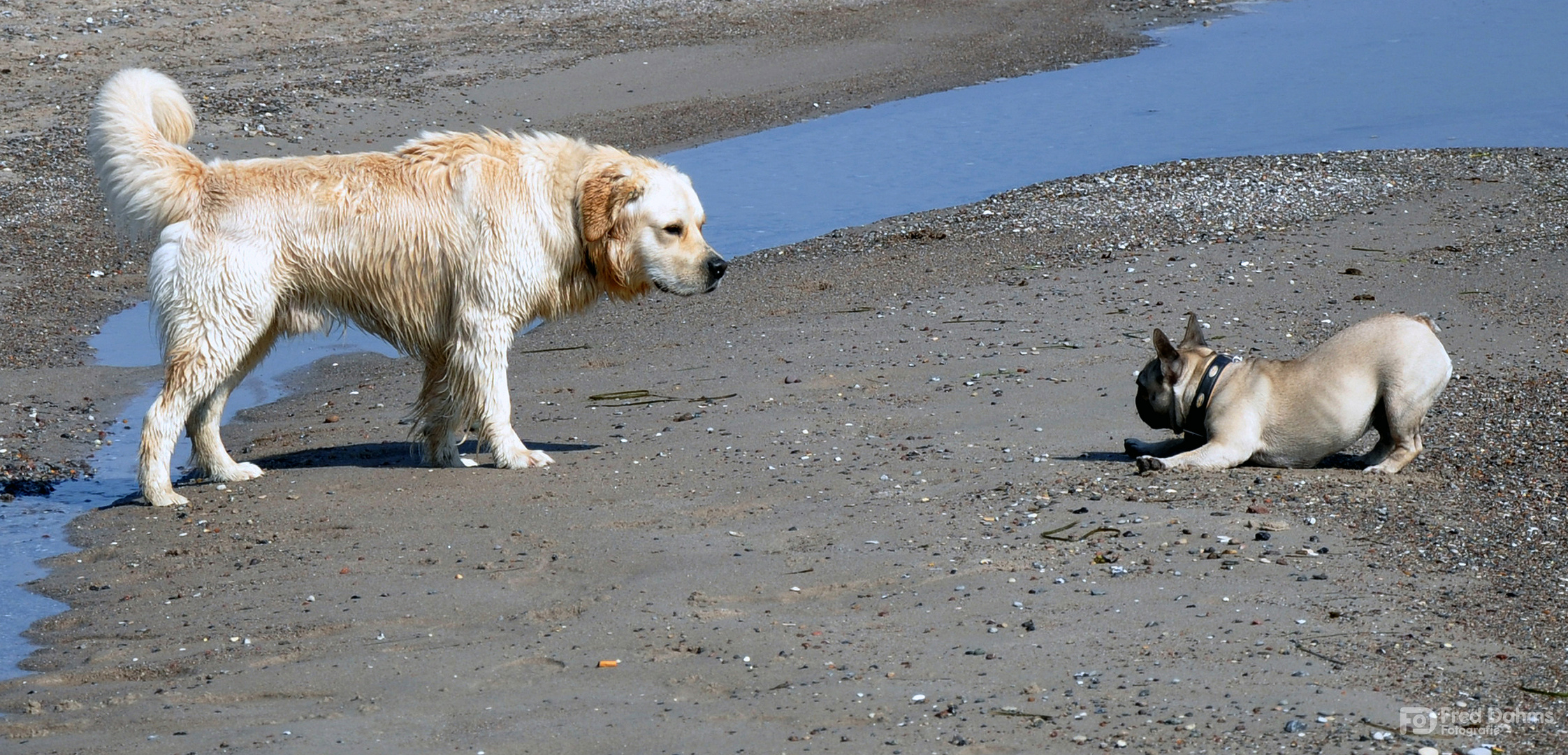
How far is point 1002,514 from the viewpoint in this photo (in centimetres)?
732

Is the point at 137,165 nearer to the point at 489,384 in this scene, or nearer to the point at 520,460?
the point at 489,384

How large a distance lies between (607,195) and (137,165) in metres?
2.52

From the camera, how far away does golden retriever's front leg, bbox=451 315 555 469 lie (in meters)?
8.62

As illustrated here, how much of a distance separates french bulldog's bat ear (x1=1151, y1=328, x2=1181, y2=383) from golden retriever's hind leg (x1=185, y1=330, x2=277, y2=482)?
192 inches

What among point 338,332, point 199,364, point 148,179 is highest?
point 148,179

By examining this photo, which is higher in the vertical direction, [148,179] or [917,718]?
[148,179]

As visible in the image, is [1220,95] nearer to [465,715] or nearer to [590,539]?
[590,539]

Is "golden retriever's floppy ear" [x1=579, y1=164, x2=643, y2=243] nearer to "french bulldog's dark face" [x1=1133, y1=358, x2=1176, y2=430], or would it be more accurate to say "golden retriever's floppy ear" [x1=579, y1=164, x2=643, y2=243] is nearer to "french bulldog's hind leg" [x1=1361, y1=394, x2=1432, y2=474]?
"french bulldog's dark face" [x1=1133, y1=358, x2=1176, y2=430]

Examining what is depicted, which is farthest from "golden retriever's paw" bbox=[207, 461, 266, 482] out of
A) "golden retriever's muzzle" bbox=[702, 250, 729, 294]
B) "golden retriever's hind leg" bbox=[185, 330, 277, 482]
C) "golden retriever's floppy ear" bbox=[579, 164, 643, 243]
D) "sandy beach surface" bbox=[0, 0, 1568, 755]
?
"golden retriever's muzzle" bbox=[702, 250, 729, 294]

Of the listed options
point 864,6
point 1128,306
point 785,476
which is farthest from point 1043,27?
point 785,476

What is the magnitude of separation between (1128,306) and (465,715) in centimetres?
729

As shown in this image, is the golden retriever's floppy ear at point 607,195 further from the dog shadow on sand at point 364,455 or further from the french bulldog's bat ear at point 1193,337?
the french bulldog's bat ear at point 1193,337

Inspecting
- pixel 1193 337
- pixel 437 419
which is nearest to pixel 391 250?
pixel 437 419

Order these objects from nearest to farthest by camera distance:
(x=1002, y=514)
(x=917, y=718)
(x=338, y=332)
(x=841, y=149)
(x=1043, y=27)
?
(x=917, y=718)
(x=1002, y=514)
(x=338, y=332)
(x=841, y=149)
(x=1043, y=27)
